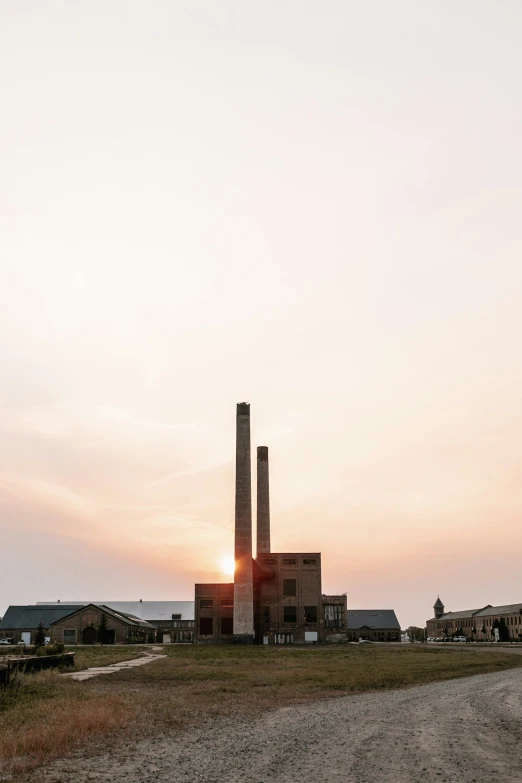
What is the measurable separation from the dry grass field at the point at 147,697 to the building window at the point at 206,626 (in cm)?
5531

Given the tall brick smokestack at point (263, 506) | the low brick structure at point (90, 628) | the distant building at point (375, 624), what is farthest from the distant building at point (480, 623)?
the low brick structure at point (90, 628)

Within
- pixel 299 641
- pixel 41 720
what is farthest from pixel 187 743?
pixel 299 641

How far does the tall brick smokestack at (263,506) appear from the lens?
90812mm

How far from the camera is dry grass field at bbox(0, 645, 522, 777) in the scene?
1307 centimetres

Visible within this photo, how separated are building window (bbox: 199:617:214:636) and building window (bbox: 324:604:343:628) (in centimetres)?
2621

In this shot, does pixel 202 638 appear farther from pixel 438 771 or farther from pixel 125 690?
pixel 438 771

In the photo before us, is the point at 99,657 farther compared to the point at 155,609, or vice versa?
the point at 155,609

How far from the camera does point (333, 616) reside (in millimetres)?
110938

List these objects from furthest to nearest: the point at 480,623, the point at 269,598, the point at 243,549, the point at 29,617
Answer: the point at 480,623 < the point at 29,617 < the point at 269,598 < the point at 243,549

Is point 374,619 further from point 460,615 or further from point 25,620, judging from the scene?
point 25,620

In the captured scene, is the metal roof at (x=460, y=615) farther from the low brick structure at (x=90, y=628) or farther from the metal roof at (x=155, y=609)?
the low brick structure at (x=90, y=628)

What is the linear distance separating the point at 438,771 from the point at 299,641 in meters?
80.8

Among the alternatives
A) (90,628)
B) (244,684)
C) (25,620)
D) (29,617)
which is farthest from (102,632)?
(244,684)

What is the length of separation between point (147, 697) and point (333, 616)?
9579 cm
